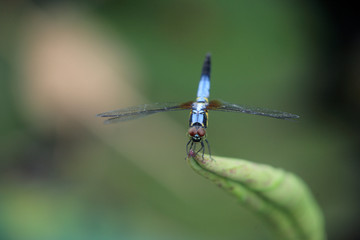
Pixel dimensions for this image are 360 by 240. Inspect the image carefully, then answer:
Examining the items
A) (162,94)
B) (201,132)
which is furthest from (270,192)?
(162,94)

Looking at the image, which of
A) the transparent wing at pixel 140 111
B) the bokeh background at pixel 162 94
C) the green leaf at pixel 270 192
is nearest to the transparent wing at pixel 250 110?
the transparent wing at pixel 140 111

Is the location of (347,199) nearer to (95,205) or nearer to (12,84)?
(95,205)

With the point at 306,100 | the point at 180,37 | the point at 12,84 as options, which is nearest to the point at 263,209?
the point at 306,100

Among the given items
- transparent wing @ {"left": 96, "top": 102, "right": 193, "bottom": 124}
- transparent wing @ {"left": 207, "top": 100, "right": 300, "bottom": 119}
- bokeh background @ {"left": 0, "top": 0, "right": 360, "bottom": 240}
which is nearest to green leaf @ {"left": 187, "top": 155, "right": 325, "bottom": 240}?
transparent wing @ {"left": 207, "top": 100, "right": 300, "bottom": 119}

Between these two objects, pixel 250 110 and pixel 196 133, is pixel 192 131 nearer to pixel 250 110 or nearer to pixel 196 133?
pixel 196 133

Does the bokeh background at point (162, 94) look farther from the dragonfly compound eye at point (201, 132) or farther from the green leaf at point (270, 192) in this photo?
the green leaf at point (270, 192)

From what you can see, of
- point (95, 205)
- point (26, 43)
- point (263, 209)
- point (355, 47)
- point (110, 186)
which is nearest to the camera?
point (263, 209)

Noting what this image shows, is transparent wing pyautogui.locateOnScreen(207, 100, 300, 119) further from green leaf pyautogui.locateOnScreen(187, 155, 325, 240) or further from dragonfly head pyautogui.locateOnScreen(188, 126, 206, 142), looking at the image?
green leaf pyautogui.locateOnScreen(187, 155, 325, 240)
